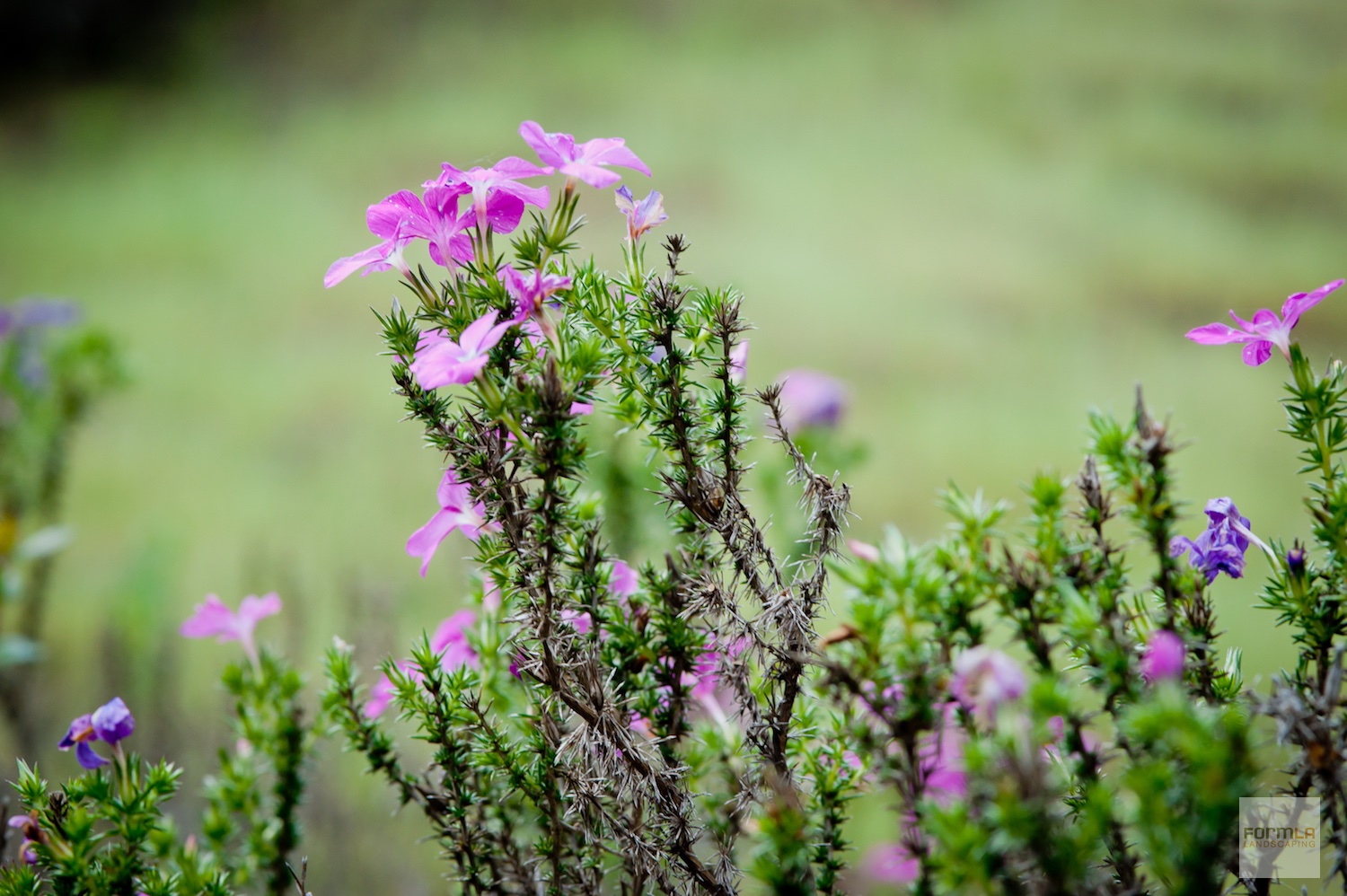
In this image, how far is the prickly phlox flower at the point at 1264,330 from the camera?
1.50 feet

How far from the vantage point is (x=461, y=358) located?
1.25ft

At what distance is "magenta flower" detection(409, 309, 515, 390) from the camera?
37 centimetres

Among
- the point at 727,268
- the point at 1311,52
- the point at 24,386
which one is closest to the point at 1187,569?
the point at 727,268

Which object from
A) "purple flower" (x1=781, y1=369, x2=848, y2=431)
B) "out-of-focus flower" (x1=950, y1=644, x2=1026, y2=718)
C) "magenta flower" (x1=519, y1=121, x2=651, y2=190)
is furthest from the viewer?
"purple flower" (x1=781, y1=369, x2=848, y2=431)

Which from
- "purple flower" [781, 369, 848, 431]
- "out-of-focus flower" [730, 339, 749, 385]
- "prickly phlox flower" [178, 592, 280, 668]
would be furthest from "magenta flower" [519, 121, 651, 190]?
"purple flower" [781, 369, 848, 431]

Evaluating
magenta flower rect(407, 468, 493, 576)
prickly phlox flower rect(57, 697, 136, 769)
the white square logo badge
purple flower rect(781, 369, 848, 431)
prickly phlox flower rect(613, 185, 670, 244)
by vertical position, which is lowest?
prickly phlox flower rect(57, 697, 136, 769)

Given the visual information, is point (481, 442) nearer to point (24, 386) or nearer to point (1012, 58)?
point (24, 386)

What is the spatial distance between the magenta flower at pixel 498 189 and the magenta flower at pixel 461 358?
72mm

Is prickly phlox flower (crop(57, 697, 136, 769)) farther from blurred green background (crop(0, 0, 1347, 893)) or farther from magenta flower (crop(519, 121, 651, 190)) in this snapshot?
blurred green background (crop(0, 0, 1347, 893))

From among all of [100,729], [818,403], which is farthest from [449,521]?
[818,403]

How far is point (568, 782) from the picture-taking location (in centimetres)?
46

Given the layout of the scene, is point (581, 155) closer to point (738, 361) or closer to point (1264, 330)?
point (738, 361)

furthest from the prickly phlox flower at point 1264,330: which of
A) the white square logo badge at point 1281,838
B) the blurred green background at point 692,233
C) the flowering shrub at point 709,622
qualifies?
the blurred green background at point 692,233

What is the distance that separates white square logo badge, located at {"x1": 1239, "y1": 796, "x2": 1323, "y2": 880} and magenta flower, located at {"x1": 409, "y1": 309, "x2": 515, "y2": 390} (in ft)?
1.39
